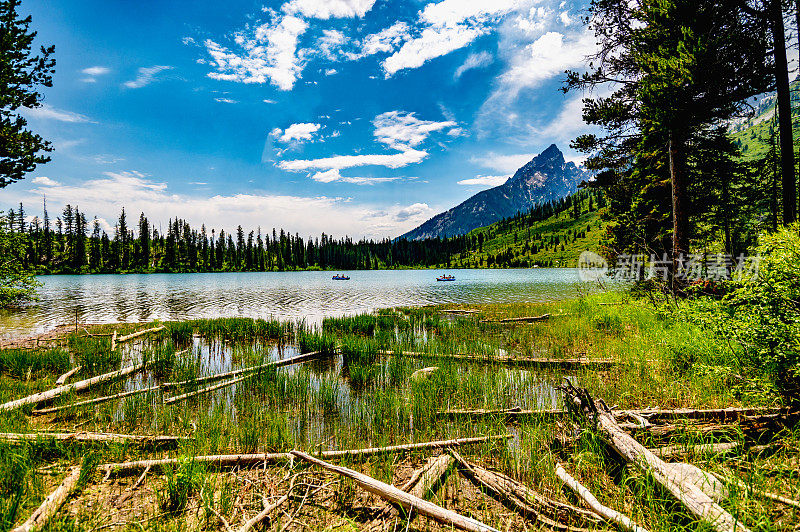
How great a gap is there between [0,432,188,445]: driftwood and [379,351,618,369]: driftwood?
6.70 meters

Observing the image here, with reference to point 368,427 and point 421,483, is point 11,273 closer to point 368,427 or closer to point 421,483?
point 368,427

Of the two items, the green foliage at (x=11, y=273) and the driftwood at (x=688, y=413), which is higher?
the green foliage at (x=11, y=273)

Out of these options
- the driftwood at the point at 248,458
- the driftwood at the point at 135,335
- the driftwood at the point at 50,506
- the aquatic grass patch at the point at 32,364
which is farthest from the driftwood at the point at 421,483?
the driftwood at the point at 135,335

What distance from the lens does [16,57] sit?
40.8 ft

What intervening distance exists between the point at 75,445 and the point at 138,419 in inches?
60.2

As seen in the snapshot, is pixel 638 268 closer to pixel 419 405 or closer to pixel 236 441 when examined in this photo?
pixel 419 405

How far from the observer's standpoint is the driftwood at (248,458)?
457cm

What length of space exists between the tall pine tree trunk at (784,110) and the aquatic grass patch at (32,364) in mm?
23695

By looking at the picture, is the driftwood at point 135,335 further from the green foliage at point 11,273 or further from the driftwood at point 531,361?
the driftwood at point 531,361

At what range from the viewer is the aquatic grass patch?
938 centimetres

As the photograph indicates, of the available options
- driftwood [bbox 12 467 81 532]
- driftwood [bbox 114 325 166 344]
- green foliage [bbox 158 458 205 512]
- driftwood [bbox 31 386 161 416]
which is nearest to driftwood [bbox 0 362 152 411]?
driftwood [bbox 31 386 161 416]

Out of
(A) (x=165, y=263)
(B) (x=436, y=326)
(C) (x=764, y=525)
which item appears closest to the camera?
(C) (x=764, y=525)

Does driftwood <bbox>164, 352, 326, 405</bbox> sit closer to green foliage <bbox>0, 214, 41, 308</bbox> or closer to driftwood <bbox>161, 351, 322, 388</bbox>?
driftwood <bbox>161, 351, 322, 388</bbox>

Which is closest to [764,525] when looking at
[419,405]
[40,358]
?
[419,405]
